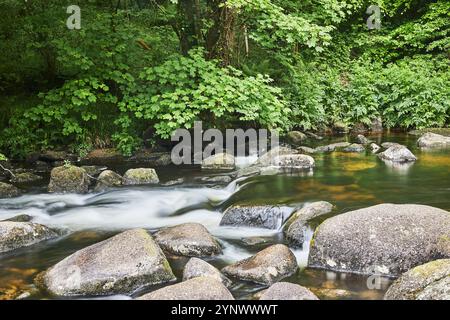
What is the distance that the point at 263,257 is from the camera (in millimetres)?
5266

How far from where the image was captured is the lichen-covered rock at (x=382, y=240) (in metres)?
5.02

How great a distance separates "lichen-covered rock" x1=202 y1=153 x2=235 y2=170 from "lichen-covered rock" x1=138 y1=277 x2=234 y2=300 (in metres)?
6.65

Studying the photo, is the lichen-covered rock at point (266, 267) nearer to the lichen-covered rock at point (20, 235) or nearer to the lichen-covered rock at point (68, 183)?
the lichen-covered rock at point (20, 235)

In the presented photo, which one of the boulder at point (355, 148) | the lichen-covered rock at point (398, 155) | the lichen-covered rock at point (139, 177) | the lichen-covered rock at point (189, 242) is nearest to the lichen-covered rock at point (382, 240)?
the lichen-covered rock at point (189, 242)

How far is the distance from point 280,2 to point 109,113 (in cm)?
619

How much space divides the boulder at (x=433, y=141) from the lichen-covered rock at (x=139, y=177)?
743 centimetres

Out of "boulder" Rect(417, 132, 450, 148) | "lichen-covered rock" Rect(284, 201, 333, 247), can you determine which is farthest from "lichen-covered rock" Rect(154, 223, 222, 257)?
"boulder" Rect(417, 132, 450, 148)

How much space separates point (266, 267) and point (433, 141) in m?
9.41

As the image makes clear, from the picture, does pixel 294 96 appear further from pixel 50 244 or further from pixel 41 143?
pixel 50 244

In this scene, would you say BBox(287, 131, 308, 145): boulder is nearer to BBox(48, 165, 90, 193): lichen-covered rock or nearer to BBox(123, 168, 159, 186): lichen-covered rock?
BBox(123, 168, 159, 186): lichen-covered rock

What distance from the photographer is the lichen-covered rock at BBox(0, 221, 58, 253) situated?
20.0 feet
